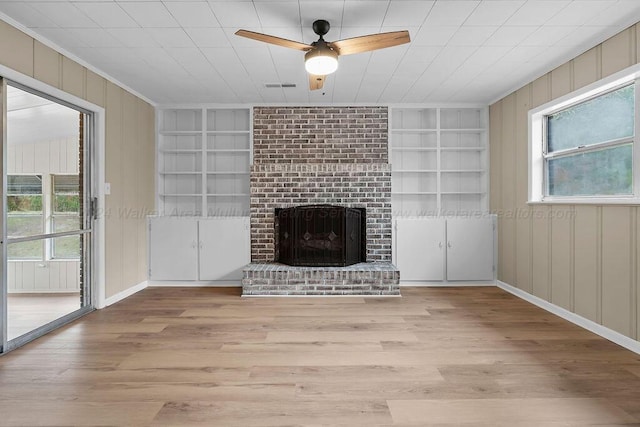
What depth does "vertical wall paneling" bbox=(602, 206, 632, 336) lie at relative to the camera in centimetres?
268

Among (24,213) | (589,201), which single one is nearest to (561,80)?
(589,201)

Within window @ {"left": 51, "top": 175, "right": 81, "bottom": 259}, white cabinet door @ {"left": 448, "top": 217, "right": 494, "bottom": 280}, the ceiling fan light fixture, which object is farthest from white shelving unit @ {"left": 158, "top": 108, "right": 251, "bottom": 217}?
white cabinet door @ {"left": 448, "top": 217, "right": 494, "bottom": 280}

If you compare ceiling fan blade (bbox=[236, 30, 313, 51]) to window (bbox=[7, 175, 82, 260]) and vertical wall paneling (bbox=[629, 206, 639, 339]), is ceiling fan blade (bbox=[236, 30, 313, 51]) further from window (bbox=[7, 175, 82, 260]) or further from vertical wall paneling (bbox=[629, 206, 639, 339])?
vertical wall paneling (bbox=[629, 206, 639, 339])

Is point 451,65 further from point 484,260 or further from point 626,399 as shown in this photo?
point 626,399

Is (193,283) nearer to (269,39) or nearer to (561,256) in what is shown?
(269,39)

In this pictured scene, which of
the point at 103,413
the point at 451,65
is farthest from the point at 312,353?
the point at 451,65

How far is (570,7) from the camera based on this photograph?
94.7 inches

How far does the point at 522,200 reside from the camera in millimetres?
4062

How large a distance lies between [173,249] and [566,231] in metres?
4.41

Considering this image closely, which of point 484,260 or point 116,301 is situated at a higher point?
point 484,260

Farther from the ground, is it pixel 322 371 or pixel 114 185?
pixel 114 185

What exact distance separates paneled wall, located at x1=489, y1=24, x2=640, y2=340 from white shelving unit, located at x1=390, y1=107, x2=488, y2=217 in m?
0.26

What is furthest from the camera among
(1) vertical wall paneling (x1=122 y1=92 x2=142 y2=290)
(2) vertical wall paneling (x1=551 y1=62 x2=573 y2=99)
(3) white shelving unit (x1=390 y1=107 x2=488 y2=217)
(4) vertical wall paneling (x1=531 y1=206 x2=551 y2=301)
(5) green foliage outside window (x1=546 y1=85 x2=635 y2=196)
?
(3) white shelving unit (x1=390 y1=107 x2=488 y2=217)

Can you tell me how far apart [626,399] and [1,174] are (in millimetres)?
4189
